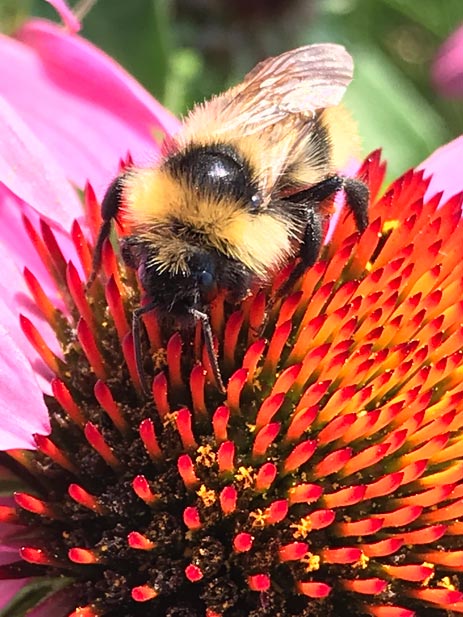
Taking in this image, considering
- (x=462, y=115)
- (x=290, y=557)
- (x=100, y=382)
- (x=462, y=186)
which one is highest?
(x=462, y=115)

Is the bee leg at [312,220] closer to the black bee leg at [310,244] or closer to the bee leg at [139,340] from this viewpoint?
the black bee leg at [310,244]

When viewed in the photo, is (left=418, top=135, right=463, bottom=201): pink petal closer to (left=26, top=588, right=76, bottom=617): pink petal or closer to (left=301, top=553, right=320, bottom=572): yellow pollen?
(left=301, top=553, right=320, bottom=572): yellow pollen

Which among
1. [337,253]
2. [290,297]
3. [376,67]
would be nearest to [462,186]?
[337,253]

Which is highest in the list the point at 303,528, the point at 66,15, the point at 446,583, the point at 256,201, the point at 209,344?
the point at 66,15

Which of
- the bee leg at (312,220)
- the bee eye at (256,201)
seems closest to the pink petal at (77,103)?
the bee leg at (312,220)

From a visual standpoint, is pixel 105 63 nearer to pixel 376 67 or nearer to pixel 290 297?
pixel 290 297

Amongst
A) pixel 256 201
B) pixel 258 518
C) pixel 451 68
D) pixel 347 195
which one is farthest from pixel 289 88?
pixel 451 68

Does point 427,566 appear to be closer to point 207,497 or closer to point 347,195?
point 207,497
